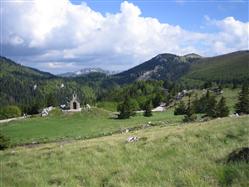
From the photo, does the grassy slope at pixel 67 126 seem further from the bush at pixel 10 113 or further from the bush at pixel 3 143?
the bush at pixel 10 113

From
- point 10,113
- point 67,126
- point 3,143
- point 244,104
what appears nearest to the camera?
point 3,143

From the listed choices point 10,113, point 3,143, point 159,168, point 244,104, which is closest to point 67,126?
point 3,143

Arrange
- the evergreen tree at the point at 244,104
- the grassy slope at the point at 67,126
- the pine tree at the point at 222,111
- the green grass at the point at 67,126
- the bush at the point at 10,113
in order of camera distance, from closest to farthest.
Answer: the green grass at the point at 67,126 → the grassy slope at the point at 67,126 → the pine tree at the point at 222,111 → the evergreen tree at the point at 244,104 → the bush at the point at 10,113

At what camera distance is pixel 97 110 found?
109 m

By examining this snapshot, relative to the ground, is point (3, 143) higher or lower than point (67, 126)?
higher

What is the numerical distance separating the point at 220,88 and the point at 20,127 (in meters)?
113

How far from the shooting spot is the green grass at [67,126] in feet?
213

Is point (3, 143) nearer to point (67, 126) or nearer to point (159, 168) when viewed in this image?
point (67, 126)

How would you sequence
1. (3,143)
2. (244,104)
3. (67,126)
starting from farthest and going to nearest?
(67,126), (244,104), (3,143)

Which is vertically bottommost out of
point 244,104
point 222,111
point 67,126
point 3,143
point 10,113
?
point 67,126

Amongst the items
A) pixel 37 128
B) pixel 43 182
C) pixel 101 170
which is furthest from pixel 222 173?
pixel 37 128

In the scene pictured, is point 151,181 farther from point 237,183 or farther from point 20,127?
point 20,127

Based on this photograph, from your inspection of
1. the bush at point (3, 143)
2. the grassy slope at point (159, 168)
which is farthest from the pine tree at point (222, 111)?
the grassy slope at point (159, 168)

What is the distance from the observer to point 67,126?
270ft
